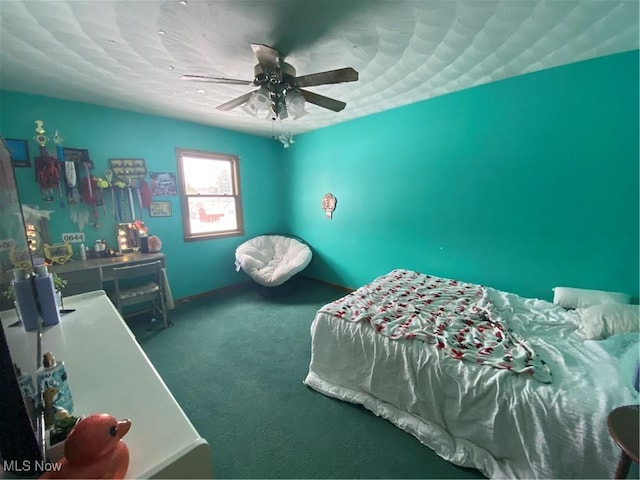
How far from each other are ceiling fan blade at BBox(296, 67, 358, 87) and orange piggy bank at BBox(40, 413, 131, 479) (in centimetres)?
→ 188

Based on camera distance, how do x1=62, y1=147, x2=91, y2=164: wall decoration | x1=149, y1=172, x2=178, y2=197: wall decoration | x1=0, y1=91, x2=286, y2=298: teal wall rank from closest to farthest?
x1=0, y1=91, x2=286, y2=298: teal wall < x1=62, y1=147, x2=91, y2=164: wall decoration < x1=149, y1=172, x2=178, y2=197: wall decoration

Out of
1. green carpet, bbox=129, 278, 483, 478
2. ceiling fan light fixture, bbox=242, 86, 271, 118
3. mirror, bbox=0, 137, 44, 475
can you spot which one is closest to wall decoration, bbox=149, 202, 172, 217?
green carpet, bbox=129, 278, 483, 478

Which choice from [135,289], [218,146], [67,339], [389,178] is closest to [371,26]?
[389,178]

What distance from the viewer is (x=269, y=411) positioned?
5.96 feet

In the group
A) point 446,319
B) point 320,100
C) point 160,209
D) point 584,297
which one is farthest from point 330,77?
point 160,209

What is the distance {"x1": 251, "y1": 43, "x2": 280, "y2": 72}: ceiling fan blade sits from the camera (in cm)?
161

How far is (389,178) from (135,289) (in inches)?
133

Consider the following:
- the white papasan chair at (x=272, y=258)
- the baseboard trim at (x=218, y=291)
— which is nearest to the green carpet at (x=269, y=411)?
the baseboard trim at (x=218, y=291)

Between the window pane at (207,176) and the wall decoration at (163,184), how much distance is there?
185 mm

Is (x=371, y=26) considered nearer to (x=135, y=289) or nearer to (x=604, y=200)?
(x=604, y=200)

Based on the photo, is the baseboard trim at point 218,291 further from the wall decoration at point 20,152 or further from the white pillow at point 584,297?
the white pillow at point 584,297

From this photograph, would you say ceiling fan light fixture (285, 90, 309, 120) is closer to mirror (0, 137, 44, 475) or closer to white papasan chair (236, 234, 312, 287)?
mirror (0, 137, 44, 475)

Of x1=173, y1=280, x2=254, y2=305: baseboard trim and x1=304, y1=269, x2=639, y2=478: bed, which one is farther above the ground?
x1=304, y1=269, x2=639, y2=478: bed

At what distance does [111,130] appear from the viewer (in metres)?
2.96
